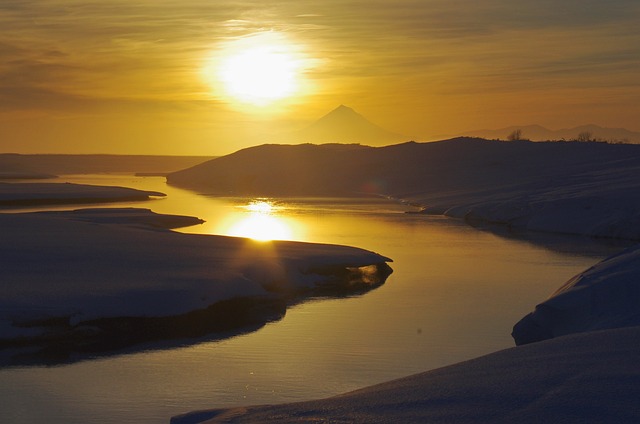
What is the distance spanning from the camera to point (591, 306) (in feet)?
34.7

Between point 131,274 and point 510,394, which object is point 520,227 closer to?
point 131,274

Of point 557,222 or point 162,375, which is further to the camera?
point 557,222

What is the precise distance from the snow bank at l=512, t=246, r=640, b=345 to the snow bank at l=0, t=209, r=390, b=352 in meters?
5.19

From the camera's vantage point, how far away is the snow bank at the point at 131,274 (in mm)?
11875

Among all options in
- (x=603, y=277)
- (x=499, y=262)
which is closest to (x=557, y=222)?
(x=499, y=262)

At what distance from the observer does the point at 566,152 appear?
52844 millimetres

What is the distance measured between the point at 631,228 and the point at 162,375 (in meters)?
20.1

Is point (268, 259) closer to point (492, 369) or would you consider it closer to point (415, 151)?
point (492, 369)

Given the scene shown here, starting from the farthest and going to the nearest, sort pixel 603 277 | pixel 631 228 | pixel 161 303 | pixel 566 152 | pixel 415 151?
pixel 415 151
pixel 566 152
pixel 631 228
pixel 161 303
pixel 603 277

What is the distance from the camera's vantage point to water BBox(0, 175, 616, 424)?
919 centimetres

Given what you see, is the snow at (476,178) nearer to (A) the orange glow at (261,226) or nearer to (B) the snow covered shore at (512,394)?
(A) the orange glow at (261,226)

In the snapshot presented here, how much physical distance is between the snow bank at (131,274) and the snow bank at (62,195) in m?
17.2

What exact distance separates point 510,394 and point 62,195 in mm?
37260

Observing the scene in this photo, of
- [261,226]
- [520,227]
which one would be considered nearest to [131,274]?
[261,226]
